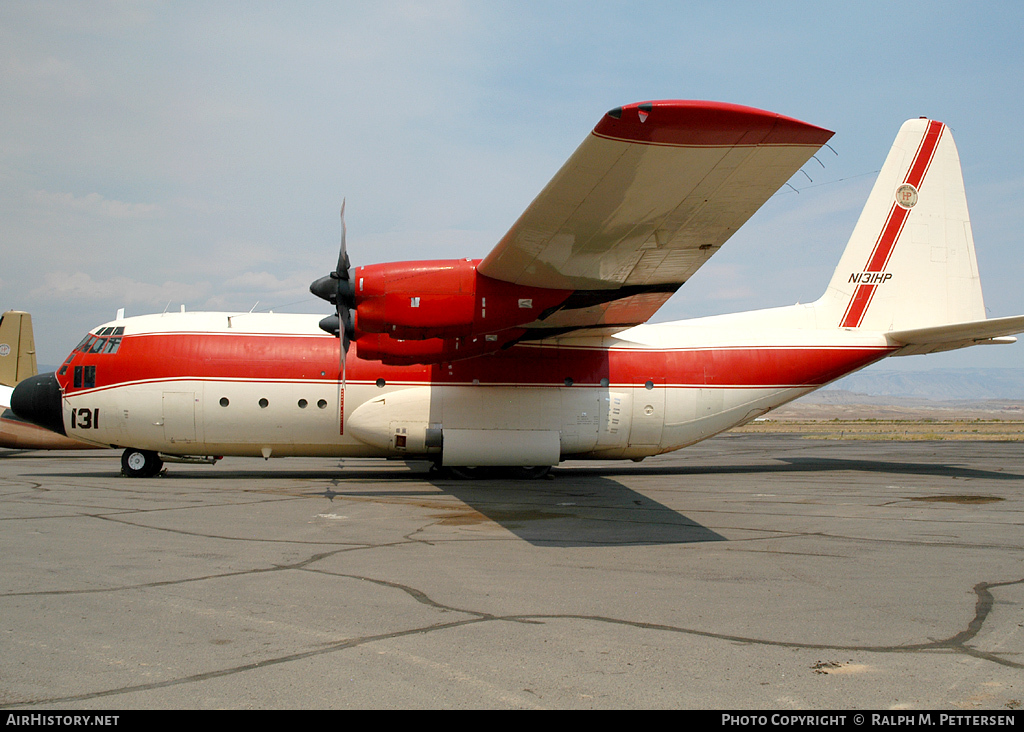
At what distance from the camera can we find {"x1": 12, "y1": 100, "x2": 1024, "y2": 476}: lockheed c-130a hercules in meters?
11.6

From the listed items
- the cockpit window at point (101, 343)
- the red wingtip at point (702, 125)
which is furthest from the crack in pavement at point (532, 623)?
the cockpit window at point (101, 343)

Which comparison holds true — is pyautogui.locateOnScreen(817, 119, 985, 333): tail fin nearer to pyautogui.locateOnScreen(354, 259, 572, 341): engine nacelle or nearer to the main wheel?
pyautogui.locateOnScreen(354, 259, 572, 341): engine nacelle

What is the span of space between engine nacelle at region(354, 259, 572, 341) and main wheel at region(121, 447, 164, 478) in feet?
24.6

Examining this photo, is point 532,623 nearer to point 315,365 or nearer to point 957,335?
point 315,365

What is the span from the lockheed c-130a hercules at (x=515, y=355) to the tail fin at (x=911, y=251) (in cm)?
5

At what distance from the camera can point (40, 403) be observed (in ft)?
50.3

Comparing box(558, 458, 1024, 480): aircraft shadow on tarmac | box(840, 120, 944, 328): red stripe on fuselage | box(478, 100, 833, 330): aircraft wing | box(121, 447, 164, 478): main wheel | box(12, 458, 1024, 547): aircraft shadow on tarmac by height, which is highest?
box(840, 120, 944, 328): red stripe on fuselage

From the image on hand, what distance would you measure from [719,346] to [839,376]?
3.14 meters

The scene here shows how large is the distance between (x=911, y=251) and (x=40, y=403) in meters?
20.5

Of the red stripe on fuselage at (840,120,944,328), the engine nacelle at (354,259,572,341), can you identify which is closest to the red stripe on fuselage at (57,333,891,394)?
the engine nacelle at (354,259,572,341)

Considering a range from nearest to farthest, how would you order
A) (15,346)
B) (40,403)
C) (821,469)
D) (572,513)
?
(572,513)
(40,403)
(821,469)
(15,346)

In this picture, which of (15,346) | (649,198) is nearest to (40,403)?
(15,346)

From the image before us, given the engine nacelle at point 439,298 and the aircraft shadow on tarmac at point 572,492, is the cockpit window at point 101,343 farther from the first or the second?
the engine nacelle at point 439,298

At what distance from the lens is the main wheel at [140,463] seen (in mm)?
15492
